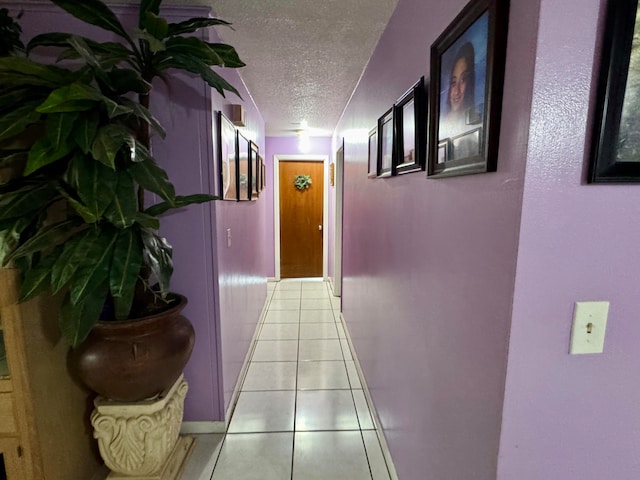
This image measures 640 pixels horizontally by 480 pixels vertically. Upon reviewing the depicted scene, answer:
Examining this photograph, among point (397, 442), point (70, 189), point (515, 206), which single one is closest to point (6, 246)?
point (70, 189)

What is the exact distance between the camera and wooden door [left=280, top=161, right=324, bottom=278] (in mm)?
5160

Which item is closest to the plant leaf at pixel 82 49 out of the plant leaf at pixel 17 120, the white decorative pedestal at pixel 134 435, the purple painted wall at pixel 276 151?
the plant leaf at pixel 17 120

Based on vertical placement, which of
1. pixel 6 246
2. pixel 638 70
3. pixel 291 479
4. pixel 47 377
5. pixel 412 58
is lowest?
pixel 291 479

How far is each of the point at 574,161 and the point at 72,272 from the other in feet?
4.65

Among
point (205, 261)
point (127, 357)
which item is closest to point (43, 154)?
point (127, 357)

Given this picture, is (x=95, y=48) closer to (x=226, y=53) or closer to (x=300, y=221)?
(x=226, y=53)

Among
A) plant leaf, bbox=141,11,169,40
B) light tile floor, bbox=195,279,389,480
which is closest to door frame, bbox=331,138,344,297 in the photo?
light tile floor, bbox=195,279,389,480

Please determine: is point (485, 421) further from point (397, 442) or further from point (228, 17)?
point (228, 17)

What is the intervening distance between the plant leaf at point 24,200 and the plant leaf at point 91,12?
0.62 m

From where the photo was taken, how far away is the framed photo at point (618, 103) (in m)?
0.61

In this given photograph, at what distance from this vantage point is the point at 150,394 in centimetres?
142

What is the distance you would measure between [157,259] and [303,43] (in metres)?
1.53

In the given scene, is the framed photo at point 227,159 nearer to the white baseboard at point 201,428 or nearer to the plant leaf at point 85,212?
the plant leaf at point 85,212

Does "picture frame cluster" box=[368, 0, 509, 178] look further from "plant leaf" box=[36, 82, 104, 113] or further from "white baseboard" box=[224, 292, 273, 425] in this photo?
"white baseboard" box=[224, 292, 273, 425]
